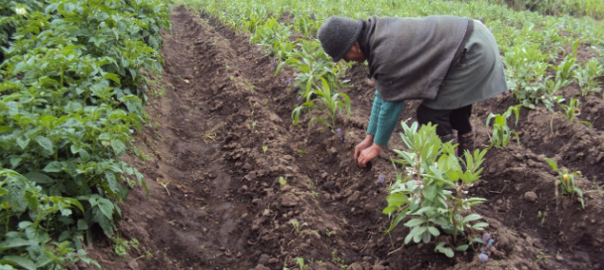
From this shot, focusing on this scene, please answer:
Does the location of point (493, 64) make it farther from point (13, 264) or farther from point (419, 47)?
point (13, 264)

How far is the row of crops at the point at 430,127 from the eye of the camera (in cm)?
251

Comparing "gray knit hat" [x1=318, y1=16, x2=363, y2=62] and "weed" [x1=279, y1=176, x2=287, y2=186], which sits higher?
"gray knit hat" [x1=318, y1=16, x2=363, y2=62]

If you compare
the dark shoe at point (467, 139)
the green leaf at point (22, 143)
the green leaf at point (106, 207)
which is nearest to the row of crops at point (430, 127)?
the dark shoe at point (467, 139)

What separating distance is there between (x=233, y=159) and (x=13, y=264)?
237 cm

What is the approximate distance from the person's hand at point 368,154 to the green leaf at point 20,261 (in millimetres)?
2091

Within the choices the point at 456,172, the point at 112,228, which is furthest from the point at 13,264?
the point at 456,172

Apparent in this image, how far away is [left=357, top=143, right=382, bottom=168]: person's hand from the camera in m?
3.19

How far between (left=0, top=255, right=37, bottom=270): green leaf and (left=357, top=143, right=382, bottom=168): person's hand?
2.09m

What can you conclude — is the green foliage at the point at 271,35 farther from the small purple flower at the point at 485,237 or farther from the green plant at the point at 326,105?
the small purple flower at the point at 485,237

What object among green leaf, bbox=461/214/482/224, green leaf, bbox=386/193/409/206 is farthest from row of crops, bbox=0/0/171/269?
green leaf, bbox=461/214/482/224

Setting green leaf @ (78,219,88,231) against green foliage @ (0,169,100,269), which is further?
green leaf @ (78,219,88,231)

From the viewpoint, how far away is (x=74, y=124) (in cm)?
255

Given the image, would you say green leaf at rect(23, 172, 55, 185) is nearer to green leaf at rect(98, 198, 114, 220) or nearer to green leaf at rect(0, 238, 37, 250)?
green leaf at rect(98, 198, 114, 220)

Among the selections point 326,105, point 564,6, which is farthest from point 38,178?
point 564,6
